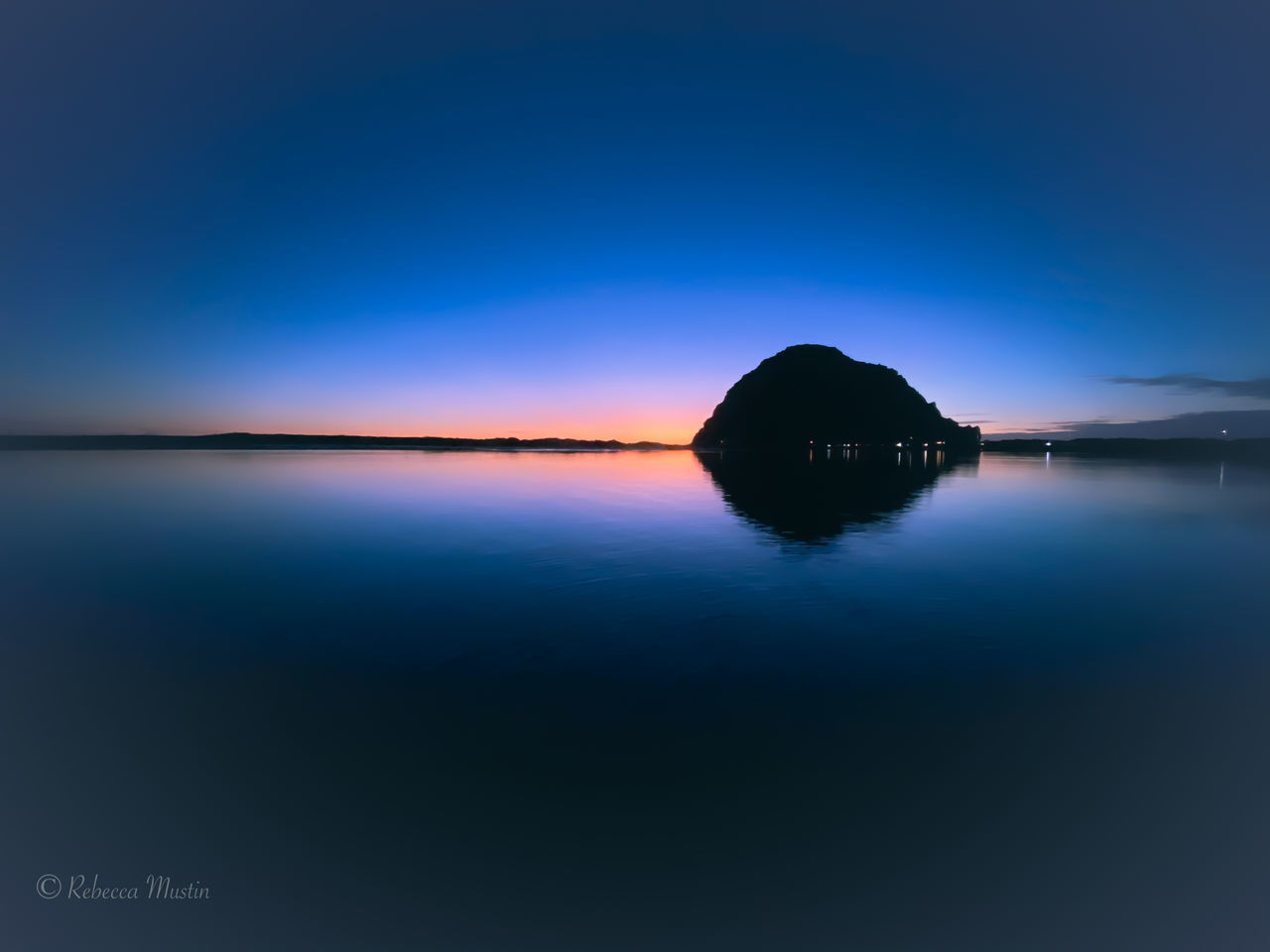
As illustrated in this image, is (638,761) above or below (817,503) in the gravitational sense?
below

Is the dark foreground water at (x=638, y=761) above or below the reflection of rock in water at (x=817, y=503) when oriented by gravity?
below

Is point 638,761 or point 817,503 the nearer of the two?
point 638,761

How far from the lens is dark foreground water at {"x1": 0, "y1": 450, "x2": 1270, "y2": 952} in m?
4.88

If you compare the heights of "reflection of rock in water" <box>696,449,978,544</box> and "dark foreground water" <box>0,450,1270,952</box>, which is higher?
"reflection of rock in water" <box>696,449,978,544</box>

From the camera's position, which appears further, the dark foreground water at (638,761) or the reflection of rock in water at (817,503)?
the reflection of rock in water at (817,503)

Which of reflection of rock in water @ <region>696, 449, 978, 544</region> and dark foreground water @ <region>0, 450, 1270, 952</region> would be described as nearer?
dark foreground water @ <region>0, 450, 1270, 952</region>

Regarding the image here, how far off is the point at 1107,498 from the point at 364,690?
46877 millimetres

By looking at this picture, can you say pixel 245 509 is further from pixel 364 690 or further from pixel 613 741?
pixel 613 741

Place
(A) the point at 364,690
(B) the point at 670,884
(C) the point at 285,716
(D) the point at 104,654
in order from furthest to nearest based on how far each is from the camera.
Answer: (D) the point at 104,654, (A) the point at 364,690, (C) the point at 285,716, (B) the point at 670,884

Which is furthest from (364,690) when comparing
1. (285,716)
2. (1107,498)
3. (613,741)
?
(1107,498)

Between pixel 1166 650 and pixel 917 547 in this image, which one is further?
pixel 917 547

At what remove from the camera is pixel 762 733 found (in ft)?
23.3

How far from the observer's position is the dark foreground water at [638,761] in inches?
192

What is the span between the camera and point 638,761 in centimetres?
651
